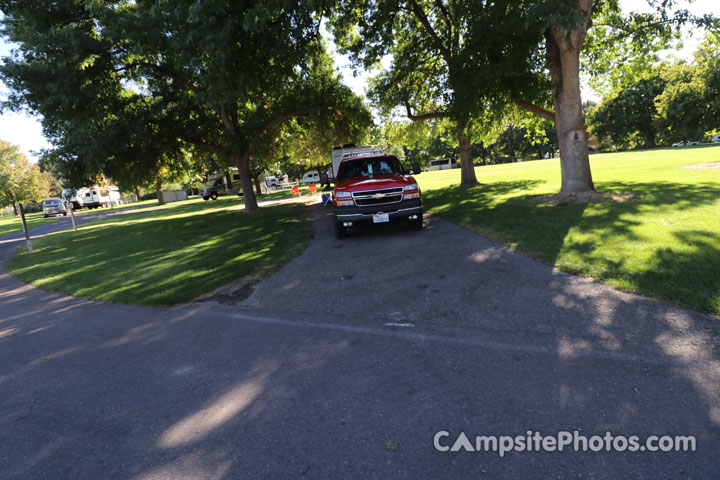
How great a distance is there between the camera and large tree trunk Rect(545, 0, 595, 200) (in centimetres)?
1019

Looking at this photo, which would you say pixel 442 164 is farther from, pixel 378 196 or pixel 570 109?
pixel 378 196

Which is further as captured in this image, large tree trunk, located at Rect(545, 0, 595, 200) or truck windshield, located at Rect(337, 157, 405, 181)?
truck windshield, located at Rect(337, 157, 405, 181)

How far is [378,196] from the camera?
30.6ft

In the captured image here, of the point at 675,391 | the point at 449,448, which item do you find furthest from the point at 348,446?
the point at 675,391

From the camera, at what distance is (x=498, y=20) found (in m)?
10.9

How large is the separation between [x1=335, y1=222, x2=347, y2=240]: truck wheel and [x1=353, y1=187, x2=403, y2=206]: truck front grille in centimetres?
88

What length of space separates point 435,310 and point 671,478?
2856 millimetres

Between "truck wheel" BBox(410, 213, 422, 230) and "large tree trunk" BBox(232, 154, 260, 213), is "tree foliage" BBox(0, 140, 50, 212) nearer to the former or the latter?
"large tree trunk" BBox(232, 154, 260, 213)

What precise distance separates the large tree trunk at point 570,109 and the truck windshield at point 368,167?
4886 millimetres

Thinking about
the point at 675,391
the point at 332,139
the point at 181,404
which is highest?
the point at 332,139

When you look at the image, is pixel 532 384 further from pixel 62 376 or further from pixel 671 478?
pixel 62 376

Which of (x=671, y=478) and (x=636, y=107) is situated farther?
(x=636, y=107)

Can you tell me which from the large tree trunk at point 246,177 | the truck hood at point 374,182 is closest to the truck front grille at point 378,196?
the truck hood at point 374,182

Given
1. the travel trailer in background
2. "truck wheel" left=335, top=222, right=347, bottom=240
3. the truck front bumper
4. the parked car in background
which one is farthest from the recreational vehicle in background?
the truck front bumper
